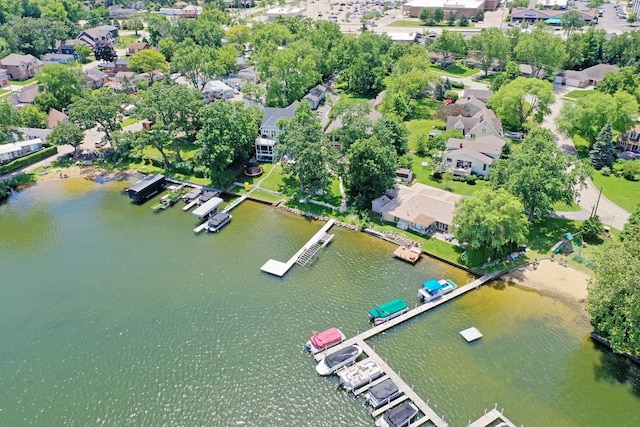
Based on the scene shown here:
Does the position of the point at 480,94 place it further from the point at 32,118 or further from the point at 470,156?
the point at 32,118

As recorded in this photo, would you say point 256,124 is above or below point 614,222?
above

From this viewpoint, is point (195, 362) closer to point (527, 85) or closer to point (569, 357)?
point (569, 357)

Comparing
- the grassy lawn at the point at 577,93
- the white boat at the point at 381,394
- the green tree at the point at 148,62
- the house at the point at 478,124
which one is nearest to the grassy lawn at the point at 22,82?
the green tree at the point at 148,62

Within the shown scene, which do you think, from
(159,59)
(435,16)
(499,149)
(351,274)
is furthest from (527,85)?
(435,16)

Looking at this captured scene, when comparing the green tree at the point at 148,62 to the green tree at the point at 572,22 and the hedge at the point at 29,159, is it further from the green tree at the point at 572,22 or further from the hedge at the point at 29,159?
the green tree at the point at 572,22

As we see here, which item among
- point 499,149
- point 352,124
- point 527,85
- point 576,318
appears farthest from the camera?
point 527,85

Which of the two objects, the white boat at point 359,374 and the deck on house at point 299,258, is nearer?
the white boat at point 359,374

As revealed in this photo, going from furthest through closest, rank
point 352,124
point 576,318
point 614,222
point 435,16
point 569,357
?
1. point 435,16
2. point 352,124
3. point 614,222
4. point 576,318
5. point 569,357
